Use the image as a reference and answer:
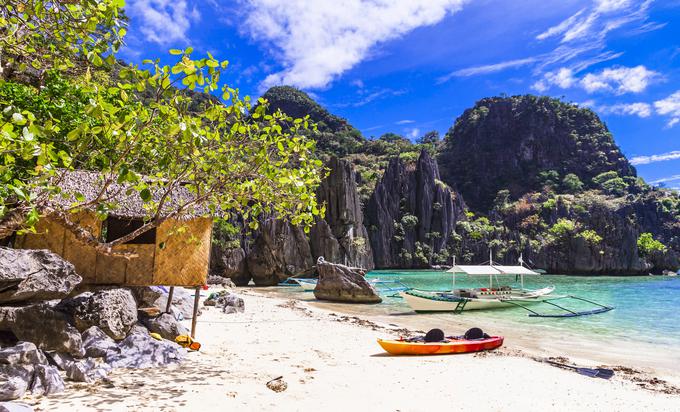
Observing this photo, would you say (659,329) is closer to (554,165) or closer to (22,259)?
(22,259)

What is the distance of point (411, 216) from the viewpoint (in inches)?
3364

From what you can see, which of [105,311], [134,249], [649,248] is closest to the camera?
[105,311]

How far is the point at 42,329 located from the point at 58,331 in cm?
28

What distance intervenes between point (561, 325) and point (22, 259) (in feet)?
62.9

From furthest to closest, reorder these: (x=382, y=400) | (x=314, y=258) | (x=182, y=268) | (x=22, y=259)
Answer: (x=314, y=258) < (x=182, y=268) < (x=22, y=259) < (x=382, y=400)

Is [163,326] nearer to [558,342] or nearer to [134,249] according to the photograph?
[134,249]

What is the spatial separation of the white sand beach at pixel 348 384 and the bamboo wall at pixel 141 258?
6.63 ft

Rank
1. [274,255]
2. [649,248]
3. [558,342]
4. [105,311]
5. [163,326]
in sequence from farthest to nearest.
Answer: [649,248] → [274,255] → [558,342] → [163,326] → [105,311]

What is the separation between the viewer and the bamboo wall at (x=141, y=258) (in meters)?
9.84

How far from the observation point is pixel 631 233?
6869cm

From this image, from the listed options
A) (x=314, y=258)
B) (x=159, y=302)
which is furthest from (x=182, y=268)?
(x=314, y=258)

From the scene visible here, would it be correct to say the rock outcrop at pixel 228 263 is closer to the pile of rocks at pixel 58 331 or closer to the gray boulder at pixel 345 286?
the gray boulder at pixel 345 286

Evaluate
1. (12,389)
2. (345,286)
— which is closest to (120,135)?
(12,389)

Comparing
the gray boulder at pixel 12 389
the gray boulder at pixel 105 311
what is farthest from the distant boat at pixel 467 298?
the gray boulder at pixel 12 389
